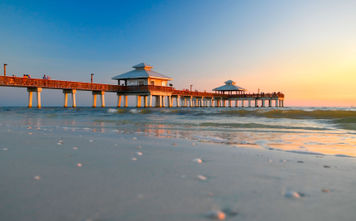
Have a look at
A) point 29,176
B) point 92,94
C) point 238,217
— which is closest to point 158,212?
point 238,217

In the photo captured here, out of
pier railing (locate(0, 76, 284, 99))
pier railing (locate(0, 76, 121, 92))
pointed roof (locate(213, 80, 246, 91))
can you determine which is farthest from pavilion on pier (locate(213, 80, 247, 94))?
pier railing (locate(0, 76, 121, 92))

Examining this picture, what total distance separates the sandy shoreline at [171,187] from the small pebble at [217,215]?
0.09 ft

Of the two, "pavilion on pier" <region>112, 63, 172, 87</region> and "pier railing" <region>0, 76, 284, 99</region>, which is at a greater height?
"pavilion on pier" <region>112, 63, 172, 87</region>

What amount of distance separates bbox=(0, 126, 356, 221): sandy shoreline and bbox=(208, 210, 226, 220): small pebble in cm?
3

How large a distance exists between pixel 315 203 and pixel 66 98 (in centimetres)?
3641

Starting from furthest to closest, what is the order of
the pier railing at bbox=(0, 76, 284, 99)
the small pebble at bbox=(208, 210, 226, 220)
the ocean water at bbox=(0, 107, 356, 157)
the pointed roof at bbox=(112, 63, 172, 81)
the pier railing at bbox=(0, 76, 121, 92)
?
1. the pointed roof at bbox=(112, 63, 172, 81)
2. the pier railing at bbox=(0, 76, 284, 99)
3. the pier railing at bbox=(0, 76, 121, 92)
4. the ocean water at bbox=(0, 107, 356, 157)
5. the small pebble at bbox=(208, 210, 226, 220)

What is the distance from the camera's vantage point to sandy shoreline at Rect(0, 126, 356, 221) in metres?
1.37

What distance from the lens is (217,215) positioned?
4.40 feet

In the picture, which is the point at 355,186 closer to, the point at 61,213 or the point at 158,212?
the point at 158,212

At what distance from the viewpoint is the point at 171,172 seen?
2166mm

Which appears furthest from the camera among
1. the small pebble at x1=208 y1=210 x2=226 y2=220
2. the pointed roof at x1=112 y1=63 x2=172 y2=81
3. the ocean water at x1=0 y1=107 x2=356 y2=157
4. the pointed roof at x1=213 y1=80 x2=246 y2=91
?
the pointed roof at x1=213 y1=80 x2=246 y2=91

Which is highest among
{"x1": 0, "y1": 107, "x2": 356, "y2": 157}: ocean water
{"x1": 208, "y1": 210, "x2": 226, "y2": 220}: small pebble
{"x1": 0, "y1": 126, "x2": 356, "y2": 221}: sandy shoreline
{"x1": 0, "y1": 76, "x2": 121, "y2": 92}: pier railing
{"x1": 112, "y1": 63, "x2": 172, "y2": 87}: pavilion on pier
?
{"x1": 112, "y1": 63, "x2": 172, "y2": 87}: pavilion on pier

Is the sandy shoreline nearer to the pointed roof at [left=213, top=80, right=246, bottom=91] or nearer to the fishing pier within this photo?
the fishing pier

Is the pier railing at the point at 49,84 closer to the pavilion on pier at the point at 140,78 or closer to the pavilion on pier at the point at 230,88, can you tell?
the pavilion on pier at the point at 140,78
